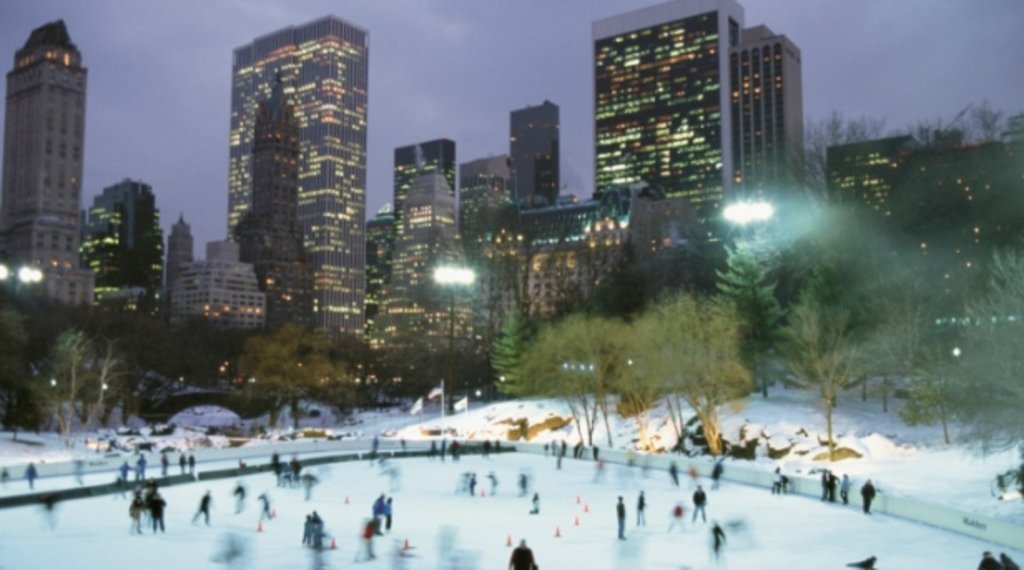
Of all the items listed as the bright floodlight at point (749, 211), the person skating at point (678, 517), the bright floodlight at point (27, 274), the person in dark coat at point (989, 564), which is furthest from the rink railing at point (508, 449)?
the bright floodlight at point (749, 211)

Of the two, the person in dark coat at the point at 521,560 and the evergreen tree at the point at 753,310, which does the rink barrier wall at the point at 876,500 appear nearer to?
the evergreen tree at the point at 753,310

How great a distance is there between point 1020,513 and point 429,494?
1989 centimetres

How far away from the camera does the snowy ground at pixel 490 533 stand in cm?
2131

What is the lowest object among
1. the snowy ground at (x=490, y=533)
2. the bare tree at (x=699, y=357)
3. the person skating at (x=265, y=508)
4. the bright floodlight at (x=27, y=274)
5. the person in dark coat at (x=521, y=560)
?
the snowy ground at (x=490, y=533)

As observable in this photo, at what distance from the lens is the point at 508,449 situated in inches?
2233

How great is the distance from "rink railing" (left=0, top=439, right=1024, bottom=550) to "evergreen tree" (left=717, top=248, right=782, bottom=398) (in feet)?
35.1

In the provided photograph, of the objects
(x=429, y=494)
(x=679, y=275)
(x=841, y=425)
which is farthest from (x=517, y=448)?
(x=679, y=275)

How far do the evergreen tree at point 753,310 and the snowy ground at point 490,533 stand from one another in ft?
68.4

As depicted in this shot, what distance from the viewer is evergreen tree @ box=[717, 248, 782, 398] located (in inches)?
2245

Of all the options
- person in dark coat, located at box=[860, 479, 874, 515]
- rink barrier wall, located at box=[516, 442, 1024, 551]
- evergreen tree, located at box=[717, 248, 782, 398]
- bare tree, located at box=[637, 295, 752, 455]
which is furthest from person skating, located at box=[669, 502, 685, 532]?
evergreen tree, located at box=[717, 248, 782, 398]

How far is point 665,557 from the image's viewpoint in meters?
22.3

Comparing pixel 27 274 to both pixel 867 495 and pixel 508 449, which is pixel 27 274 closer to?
pixel 867 495

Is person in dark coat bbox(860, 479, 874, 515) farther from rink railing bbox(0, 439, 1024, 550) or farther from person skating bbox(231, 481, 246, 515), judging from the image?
person skating bbox(231, 481, 246, 515)

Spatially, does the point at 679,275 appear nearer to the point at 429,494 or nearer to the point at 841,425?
the point at 841,425
